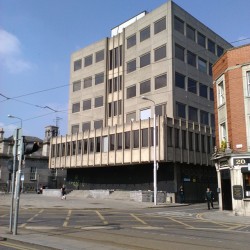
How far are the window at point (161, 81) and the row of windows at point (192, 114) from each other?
301 centimetres

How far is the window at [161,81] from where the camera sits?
45369 mm

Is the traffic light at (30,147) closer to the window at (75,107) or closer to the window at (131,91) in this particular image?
the window at (131,91)

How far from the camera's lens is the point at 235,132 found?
86.0 ft

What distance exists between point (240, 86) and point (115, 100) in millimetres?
27231

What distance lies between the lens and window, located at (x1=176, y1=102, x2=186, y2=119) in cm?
4484

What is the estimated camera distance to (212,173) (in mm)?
47562

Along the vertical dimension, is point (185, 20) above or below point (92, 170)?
above

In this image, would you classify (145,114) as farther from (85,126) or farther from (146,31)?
(85,126)

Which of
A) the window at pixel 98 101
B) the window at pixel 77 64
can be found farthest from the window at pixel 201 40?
the window at pixel 77 64

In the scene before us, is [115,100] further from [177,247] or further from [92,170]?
[177,247]

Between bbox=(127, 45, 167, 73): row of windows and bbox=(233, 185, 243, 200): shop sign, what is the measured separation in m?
24.7

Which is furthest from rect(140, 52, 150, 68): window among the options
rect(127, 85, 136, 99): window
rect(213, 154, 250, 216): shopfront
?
rect(213, 154, 250, 216): shopfront

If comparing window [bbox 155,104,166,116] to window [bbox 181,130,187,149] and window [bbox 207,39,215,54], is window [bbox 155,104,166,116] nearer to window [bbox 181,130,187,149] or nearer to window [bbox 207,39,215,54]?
window [bbox 181,130,187,149]

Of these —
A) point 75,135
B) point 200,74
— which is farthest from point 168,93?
point 75,135
